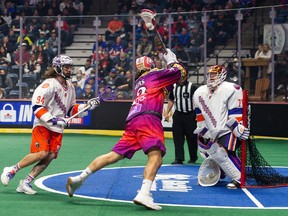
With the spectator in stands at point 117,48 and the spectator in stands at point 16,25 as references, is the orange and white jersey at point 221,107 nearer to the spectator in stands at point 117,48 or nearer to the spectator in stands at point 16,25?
the spectator in stands at point 117,48

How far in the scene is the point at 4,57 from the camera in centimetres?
1986

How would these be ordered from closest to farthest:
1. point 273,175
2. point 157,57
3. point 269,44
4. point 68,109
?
point 68,109 < point 273,175 < point 269,44 < point 157,57

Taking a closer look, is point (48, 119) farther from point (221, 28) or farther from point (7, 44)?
point (7, 44)

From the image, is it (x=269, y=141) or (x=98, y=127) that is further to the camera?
(x=98, y=127)

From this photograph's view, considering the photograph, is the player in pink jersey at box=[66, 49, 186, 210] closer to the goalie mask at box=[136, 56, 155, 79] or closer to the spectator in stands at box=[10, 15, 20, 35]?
the goalie mask at box=[136, 56, 155, 79]

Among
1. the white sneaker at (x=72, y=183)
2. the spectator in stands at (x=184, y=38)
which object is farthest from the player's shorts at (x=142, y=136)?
the spectator in stands at (x=184, y=38)

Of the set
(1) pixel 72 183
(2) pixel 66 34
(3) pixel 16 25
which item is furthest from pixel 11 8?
(1) pixel 72 183

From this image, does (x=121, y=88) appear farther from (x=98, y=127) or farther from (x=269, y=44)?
(x=269, y=44)

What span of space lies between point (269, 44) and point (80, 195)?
940 centimetres

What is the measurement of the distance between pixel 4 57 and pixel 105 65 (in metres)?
2.58

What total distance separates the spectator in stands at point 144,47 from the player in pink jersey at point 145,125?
10382 millimetres

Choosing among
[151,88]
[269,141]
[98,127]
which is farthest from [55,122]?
[98,127]

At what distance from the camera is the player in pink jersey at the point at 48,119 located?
30.0ft

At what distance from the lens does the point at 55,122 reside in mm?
9008
